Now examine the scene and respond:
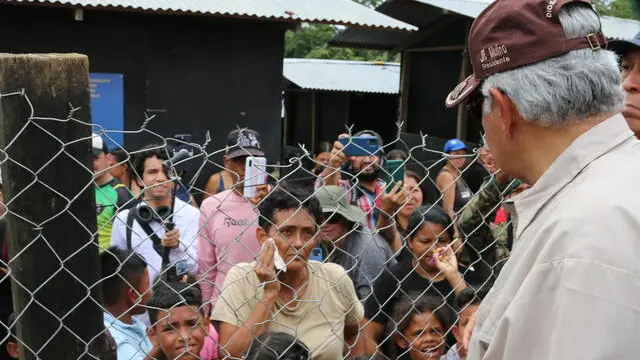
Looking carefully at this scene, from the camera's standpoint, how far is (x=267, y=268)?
8.02ft

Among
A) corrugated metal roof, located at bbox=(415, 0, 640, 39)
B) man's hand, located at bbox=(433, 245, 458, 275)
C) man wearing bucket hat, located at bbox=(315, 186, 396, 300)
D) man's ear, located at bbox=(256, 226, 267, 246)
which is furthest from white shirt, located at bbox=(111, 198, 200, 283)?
corrugated metal roof, located at bbox=(415, 0, 640, 39)

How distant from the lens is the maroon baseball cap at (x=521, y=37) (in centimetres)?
136

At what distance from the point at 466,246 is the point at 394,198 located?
2.25ft

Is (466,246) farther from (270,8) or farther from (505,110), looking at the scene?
(270,8)

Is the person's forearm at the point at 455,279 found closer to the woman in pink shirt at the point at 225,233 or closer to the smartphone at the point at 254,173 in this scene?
the smartphone at the point at 254,173

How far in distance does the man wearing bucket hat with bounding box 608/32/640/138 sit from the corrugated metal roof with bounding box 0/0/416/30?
227 inches

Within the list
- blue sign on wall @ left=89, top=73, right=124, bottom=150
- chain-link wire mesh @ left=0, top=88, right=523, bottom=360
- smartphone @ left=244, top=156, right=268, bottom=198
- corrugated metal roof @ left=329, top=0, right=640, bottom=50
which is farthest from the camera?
corrugated metal roof @ left=329, top=0, right=640, bottom=50

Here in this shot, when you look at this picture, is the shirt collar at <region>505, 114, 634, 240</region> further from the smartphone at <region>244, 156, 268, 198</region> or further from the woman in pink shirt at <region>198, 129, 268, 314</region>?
the woman in pink shirt at <region>198, 129, 268, 314</region>

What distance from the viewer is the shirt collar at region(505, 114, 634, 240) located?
1.33 metres

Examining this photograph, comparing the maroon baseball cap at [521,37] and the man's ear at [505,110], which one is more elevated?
Result: the maroon baseball cap at [521,37]

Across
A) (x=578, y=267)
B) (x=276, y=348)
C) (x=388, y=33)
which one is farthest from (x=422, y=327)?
(x=388, y=33)

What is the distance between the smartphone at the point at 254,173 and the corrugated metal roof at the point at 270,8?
4.67 metres

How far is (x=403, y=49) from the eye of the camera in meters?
12.4

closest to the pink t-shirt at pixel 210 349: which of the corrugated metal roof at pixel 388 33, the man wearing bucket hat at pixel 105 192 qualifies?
the man wearing bucket hat at pixel 105 192
